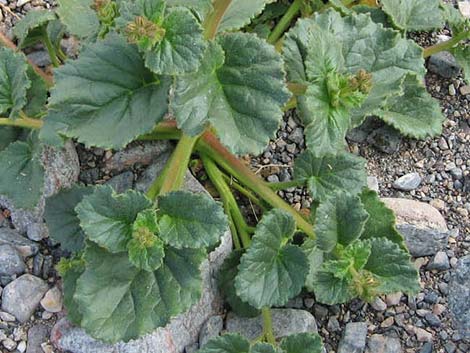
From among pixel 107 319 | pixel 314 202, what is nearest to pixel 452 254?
pixel 314 202

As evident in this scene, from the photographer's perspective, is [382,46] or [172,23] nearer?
[172,23]

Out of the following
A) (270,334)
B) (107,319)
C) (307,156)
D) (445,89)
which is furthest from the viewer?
(445,89)

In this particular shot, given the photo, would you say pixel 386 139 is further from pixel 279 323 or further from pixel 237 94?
pixel 237 94

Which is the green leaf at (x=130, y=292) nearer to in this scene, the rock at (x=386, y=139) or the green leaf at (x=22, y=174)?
the green leaf at (x=22, y=174)

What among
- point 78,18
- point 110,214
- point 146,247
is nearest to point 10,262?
point 110,214

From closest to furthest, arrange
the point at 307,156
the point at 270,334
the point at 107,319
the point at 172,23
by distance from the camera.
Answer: the point at 172,23
the point at 107,319
the point at 270,334
the point at 307,156

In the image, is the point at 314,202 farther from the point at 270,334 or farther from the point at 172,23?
the point at 172,23

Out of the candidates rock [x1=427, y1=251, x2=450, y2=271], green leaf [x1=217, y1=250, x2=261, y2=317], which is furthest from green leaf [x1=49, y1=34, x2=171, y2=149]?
rock [x1=427, y1=251, x2=450, y2=271]

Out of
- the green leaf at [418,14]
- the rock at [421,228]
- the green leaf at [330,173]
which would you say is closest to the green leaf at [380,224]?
the green leaf at [330,173]
